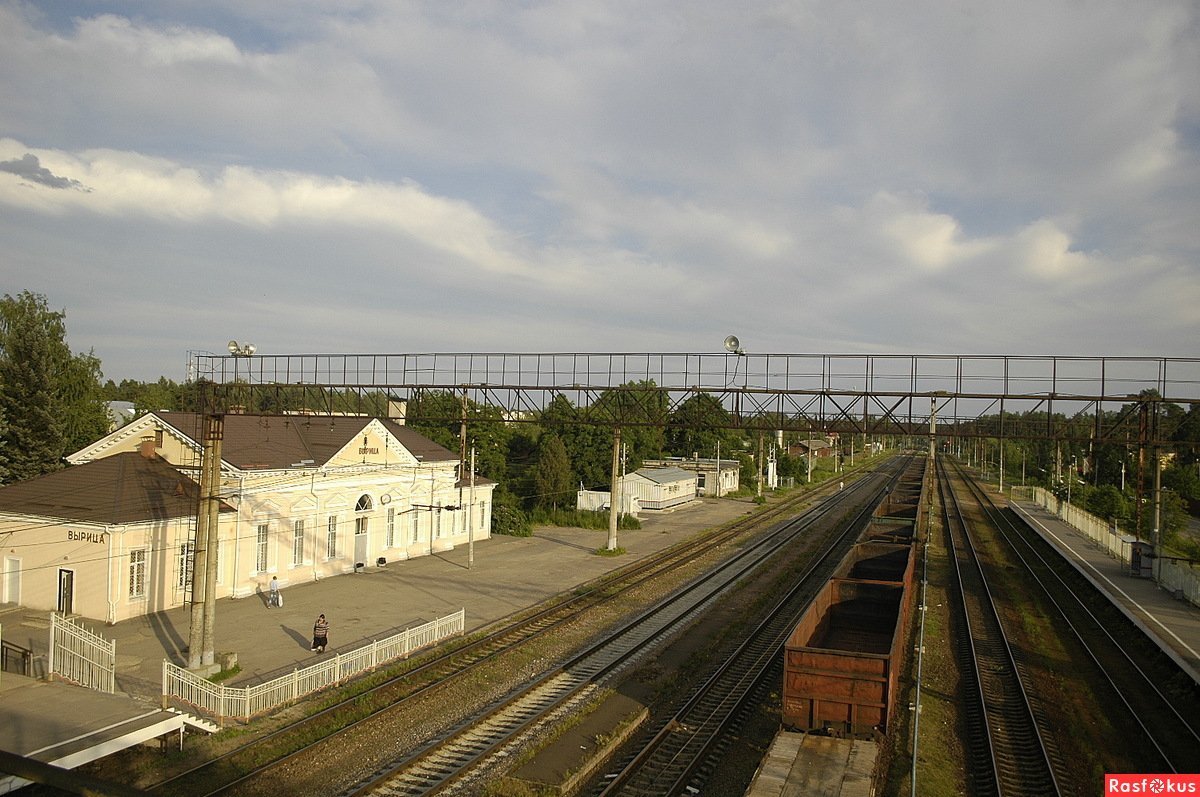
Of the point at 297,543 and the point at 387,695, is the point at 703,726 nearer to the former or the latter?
the point at 387,695

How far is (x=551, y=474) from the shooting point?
49906 millimetres

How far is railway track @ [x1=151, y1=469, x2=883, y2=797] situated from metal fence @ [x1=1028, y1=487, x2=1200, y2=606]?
18405mm

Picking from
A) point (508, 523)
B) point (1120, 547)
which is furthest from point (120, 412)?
point (1120, 547)

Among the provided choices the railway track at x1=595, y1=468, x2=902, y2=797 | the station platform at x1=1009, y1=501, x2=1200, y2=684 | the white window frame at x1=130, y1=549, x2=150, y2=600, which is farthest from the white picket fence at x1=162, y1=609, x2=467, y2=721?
the station platform at x1=1009, y1=501, x2=1200, y2=684

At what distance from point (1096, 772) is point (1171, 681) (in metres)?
6.79

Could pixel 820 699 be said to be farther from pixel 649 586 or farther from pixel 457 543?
pixel 457 543

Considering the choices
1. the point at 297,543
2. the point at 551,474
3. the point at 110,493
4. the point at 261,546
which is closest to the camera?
the point at 110,493

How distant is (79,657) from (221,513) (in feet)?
32.1

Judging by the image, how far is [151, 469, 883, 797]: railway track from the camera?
514 inches

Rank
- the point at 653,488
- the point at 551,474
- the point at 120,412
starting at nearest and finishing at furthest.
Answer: the point at 551,474
the point at 120,412
the point at 653,488

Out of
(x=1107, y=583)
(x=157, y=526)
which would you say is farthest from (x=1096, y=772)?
(x=157, y=526)

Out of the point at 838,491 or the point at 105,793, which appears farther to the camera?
the point at 838,491

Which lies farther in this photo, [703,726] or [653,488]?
[653,488]

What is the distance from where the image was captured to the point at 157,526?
81.1 feet
